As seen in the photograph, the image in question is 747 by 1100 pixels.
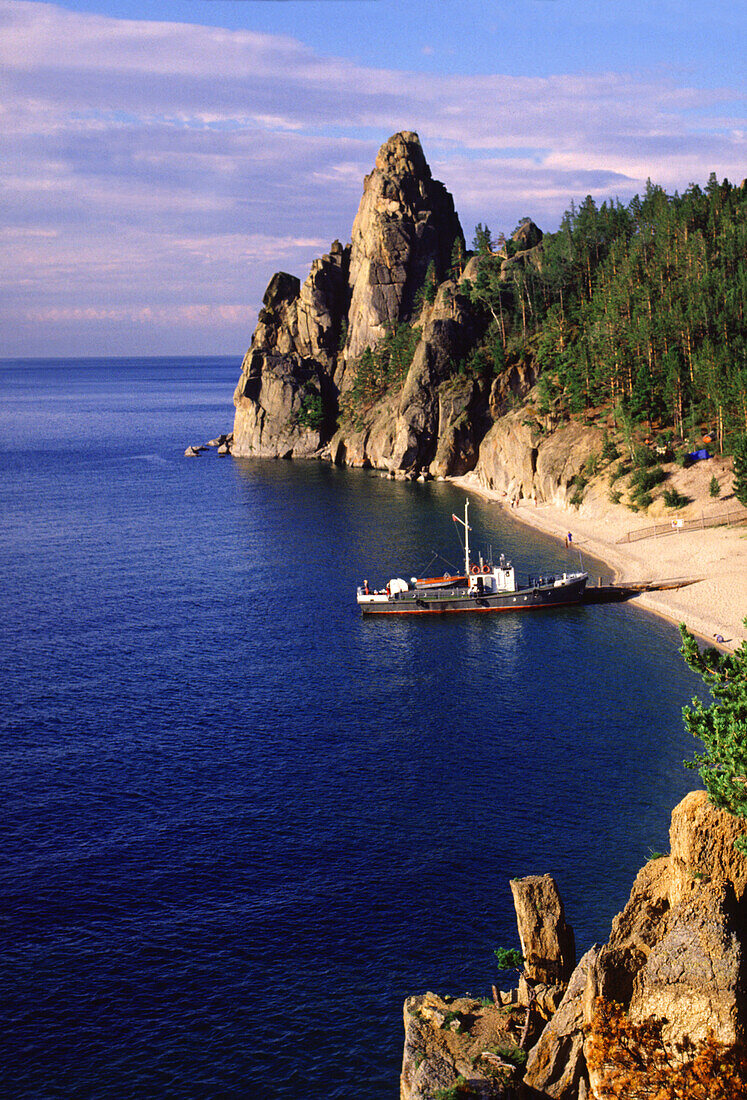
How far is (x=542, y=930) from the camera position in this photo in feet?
98.5

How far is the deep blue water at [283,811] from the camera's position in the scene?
118ft

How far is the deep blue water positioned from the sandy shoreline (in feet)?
13.5

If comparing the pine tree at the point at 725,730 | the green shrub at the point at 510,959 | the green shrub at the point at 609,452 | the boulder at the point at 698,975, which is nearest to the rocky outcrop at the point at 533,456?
the green shrub at the point at 609,452

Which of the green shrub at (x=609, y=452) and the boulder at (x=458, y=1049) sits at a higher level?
the green shrub at (x=609, y=452)

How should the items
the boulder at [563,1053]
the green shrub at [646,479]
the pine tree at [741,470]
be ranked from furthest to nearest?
the green shrub at [646,479] < the pine tree at [741,470] < the boulder at [563,1053]

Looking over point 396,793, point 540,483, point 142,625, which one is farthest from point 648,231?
point 396,793

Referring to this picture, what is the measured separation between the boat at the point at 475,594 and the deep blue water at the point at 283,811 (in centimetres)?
236

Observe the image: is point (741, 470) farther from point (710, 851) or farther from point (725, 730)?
point (710, 851)

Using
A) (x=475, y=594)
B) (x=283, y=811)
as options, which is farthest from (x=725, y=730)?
(x=475, y=594)

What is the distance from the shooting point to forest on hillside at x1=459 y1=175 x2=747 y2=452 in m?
120

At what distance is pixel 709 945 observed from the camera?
75.0ft

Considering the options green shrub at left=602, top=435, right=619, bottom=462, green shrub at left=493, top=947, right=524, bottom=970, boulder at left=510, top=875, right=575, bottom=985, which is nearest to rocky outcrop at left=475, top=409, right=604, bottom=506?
green shrub at left=602, top=435, right=619, bottom=462

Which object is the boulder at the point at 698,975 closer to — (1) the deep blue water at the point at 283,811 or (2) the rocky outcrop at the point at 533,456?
(1) the deep blue water at the point at 283,811

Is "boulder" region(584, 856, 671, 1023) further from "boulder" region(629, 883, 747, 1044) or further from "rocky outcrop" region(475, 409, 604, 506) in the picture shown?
"rocky outcrop" region(475, 409, 604, 506)
